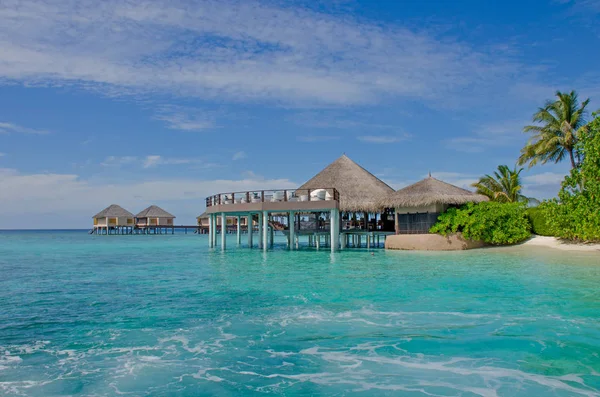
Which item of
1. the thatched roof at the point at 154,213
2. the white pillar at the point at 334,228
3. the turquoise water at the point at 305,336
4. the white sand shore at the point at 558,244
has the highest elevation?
the thatched roof at the point at 154,213

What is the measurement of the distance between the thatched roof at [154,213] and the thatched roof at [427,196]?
178ft

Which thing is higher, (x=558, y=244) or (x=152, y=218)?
(x=152, y=218)

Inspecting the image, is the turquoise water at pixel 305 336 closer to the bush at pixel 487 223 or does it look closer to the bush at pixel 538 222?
the bush at pixel 487 223

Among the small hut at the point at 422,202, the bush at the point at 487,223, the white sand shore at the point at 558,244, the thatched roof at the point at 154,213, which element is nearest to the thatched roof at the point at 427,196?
the small hut at the point at 422,202

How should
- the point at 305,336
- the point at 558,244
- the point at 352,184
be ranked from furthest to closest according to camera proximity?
the point at 352,184, the point at 558,244, the point at 305,336

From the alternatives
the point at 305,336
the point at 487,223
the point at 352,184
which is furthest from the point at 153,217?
the point at 305,336

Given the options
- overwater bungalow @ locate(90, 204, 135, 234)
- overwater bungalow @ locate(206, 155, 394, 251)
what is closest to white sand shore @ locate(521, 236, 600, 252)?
overwater bungalow @ locate(206, 155, 394, 251)

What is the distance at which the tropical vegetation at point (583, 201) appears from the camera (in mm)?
22250

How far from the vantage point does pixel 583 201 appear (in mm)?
23188

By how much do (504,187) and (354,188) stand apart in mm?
13527

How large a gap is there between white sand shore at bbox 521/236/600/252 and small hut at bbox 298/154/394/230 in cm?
801

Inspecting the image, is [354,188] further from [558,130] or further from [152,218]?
[152,218]

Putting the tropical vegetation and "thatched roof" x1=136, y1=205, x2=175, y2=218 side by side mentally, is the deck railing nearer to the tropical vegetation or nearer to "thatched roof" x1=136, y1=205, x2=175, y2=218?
the tropical vegetation

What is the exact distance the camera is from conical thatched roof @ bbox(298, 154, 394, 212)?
86.7 feet
